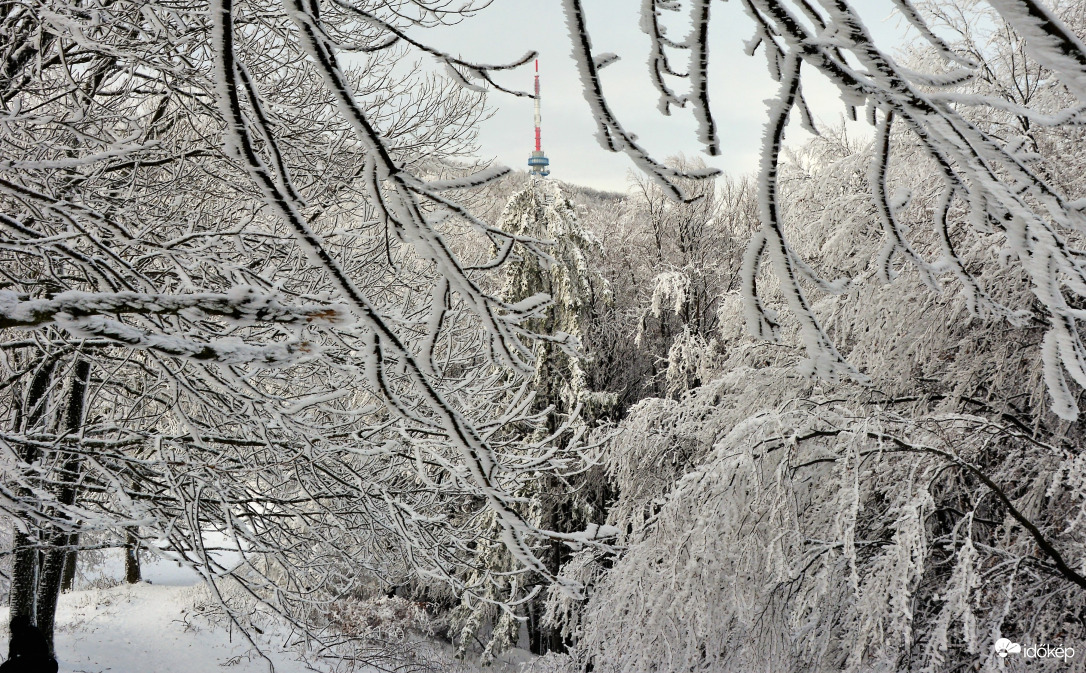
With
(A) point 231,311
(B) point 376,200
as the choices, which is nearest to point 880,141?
(B) point 376,200

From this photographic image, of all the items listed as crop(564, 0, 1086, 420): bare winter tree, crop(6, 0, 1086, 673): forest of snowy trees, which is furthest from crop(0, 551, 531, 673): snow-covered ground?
crop(564, 0, 1086, 420): bare winter tree

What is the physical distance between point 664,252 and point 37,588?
13.1 metres

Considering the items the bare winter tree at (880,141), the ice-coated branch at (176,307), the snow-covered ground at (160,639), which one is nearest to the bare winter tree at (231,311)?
the ice-coated branch at (176,307)

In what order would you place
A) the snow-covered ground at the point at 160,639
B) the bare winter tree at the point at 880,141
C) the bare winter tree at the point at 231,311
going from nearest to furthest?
the bare winter tree at the point at 880,141 < the bare winter tree at the point at 231,311 < the snow-covered ground at the point at 160,639

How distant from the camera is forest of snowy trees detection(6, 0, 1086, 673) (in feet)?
2.91

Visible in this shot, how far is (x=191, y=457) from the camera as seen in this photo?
3.82 metres

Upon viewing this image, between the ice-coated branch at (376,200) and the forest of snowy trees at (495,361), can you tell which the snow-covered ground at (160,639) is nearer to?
the forest of snowy trees at (495,361)

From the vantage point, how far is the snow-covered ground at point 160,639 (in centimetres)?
918

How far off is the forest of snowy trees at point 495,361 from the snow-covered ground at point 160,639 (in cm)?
376

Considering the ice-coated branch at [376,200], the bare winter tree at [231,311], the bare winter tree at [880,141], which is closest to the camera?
the bare winter tree at [880,141]

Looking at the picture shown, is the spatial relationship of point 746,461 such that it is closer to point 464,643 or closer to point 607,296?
point 607,296

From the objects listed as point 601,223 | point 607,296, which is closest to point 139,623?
point 607,296

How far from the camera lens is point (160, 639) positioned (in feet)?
35.2

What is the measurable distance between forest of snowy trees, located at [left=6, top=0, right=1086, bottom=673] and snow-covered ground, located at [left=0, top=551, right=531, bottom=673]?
3.76 meters
